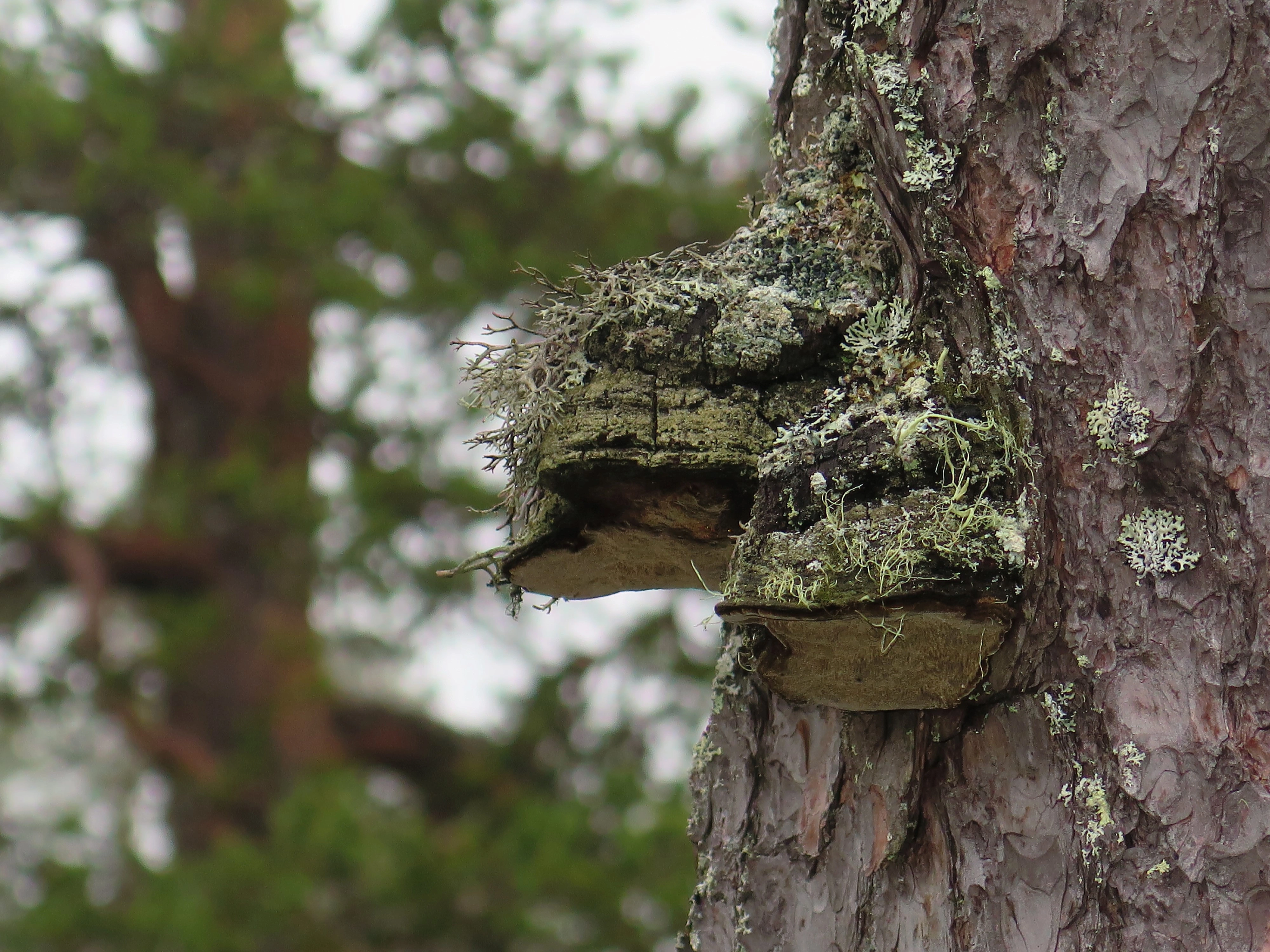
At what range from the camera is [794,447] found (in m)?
0.96

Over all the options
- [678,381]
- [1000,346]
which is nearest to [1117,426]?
[1000,346]

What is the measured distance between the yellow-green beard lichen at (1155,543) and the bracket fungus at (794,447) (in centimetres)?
10

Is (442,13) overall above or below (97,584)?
above

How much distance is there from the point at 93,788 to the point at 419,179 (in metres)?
14.4

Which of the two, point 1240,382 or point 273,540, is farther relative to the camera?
point 273,540

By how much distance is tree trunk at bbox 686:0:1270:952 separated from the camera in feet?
2.93

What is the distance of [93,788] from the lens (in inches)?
608

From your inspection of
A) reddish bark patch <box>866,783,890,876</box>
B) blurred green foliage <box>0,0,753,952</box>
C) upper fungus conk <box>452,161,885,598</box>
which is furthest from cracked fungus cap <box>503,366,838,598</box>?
blurred green foliage <box>0,0,753,952</box>

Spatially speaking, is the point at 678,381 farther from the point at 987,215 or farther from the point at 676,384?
the point at 987,215

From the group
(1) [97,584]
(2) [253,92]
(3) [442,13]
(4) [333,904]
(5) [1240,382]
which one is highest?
(3) [442,13]

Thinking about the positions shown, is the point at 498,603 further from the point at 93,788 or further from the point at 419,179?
the point at 93,788

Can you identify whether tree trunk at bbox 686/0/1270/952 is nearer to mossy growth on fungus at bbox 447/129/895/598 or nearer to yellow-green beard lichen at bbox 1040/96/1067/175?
yellow-green beard lichen at bbox 1040/96/1067/175

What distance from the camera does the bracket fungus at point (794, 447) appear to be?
88 centimetres

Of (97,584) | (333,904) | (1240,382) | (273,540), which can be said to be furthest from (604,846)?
(1240,382)
